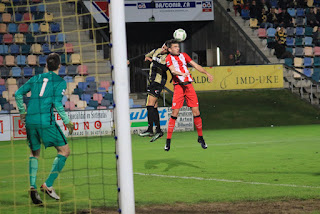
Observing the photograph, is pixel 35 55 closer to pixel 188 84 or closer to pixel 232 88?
pixel 232 88

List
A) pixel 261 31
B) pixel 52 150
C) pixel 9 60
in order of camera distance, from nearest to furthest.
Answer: pixel 52 150 < pixel 9 60 < pixel 261 31

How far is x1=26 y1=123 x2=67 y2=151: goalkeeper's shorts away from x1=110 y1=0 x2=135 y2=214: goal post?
176cm

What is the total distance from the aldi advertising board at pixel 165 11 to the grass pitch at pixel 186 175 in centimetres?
1342

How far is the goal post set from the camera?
18.8ft

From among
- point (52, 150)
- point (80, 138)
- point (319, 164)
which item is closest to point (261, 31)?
point (80, 138)

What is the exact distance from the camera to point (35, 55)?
80.9 feet

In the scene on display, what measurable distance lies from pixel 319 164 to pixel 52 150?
7.69 metres

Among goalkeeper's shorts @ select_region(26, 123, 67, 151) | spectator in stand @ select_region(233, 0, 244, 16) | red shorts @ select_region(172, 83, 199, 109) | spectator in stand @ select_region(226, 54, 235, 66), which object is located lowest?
goalkeeper's shorts @ select_region(26, 123, 67, 151)

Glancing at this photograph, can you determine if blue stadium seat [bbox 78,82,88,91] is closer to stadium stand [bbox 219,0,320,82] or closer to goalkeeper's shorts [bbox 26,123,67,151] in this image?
stadium stand [bbox 219,0,320,82]

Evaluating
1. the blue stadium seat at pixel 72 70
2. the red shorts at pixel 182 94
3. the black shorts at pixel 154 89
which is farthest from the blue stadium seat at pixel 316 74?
the red shorts at pixel 182 94

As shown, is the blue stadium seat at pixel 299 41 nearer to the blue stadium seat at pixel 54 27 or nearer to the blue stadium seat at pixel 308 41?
the blue stadium seat at pixel 308 41

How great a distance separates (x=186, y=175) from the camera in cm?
982

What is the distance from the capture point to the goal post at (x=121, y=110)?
572 centimetres

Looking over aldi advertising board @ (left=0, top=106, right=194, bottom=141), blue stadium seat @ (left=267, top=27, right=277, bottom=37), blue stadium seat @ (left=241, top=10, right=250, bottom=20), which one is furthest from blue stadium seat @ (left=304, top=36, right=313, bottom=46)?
aldi advertising board @ (left=0, top=106, right=194, bottom=141)
